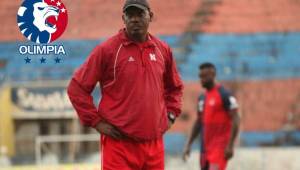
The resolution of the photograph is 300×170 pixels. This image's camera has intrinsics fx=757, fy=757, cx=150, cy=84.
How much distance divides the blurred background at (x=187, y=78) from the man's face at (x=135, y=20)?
579 cm

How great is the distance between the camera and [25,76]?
41.8 feet

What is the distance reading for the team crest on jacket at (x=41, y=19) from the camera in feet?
21.1

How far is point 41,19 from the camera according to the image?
20.9 feet

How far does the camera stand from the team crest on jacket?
642 centimetres

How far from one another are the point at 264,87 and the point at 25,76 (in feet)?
14.2

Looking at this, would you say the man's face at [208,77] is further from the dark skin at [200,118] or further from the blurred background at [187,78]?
the blurred background at [187,78]

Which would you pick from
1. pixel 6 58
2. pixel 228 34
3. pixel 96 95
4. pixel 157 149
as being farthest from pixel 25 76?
pixel 157 149

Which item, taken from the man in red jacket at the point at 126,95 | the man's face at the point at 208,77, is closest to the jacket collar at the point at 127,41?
the man in red jacket at the point at 126,95

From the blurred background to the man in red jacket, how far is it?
5.62 meters

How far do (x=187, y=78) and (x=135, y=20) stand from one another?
8871 mm

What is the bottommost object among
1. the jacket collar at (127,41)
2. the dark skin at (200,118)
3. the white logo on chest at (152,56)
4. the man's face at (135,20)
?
the dark skin at (200,118)

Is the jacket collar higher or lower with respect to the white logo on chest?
higher

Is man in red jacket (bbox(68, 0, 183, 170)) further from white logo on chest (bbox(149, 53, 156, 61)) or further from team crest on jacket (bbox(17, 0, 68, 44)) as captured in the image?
team crest on jacket (bbox(17, 0, 68, 44))

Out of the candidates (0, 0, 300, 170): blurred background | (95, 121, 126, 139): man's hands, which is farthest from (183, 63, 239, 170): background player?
(95, 121, 126, 139): man's hands
